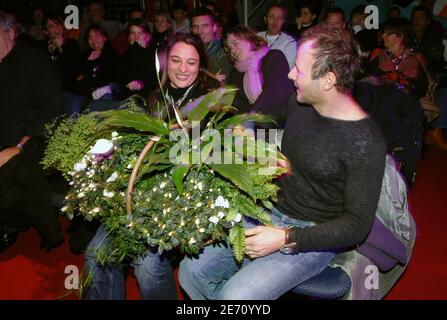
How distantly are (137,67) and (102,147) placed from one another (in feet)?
10.6

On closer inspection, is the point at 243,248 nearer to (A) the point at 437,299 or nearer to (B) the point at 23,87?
(A) the point at 437,299

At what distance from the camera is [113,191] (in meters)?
1.75

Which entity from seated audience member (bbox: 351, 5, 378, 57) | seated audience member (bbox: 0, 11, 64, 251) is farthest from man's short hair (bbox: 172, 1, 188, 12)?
seated audience member (bbox: 0, 11, 64, 251)

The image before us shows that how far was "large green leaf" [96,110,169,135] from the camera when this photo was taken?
171 cm

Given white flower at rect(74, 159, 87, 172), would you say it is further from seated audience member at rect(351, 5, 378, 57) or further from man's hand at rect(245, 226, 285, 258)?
seated audience member at rect(351, 5, 378, 57)

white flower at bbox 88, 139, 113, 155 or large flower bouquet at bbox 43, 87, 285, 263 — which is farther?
white flower at bbox 88, 139, 113, 155

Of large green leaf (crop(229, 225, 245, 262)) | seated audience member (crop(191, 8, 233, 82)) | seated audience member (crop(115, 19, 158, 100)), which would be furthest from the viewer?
seated audience member (crop(115, 19, 158, 100))

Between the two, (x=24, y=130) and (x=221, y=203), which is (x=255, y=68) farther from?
(x=221, y=203)

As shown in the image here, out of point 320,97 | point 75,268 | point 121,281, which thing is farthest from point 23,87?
point 320,97

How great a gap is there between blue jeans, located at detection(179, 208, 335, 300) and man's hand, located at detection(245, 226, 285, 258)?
89mm

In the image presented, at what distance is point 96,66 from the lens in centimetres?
496

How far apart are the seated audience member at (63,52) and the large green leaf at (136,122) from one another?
3367mm

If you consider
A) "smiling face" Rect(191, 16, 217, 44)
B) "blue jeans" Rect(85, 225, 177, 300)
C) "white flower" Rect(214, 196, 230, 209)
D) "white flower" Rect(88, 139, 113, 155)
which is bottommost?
"blue jeans" Rect(85, 225, 177, 300)

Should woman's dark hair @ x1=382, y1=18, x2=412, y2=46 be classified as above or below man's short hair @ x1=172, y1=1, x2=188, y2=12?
below
